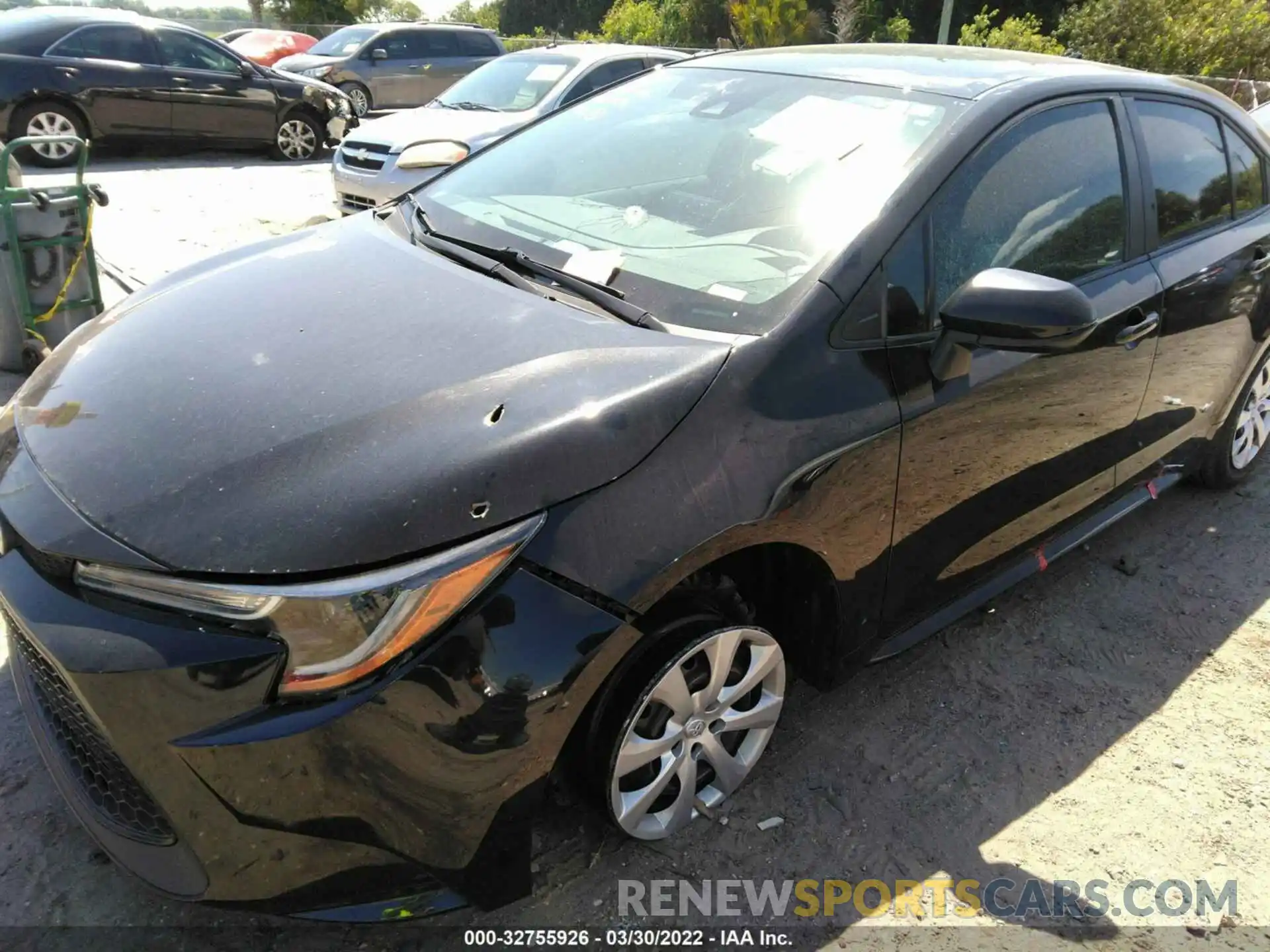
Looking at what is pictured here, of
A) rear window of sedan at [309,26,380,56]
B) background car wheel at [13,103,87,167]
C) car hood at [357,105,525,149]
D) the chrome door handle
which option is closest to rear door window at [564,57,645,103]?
car hood at [357,105,525,149]

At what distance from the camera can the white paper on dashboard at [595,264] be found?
2.36 metres

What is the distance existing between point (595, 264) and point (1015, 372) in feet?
3.79

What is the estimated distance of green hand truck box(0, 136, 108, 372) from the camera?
4398 mm

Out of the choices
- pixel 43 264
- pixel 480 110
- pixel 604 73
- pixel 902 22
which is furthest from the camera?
pixel 902 22

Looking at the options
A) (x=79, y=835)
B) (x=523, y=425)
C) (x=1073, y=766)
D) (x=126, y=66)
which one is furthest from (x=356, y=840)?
(x=126, y=66)

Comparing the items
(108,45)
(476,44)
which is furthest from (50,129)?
(476,44)

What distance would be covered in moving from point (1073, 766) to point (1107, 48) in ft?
58.5

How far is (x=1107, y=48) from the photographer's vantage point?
16656 millimetres

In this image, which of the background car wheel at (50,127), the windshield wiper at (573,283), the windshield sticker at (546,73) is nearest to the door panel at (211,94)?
the background car wheel at (50,127)

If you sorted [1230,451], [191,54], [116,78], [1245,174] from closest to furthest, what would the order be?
1. [1245,174]
2. [1230,451]
3. [116,78]
4. [191,54]

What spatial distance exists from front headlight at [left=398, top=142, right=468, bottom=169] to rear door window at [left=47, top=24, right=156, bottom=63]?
26.2ft

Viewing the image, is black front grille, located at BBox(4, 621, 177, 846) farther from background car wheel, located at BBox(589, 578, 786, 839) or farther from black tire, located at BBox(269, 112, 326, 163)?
black tire, located at BBox(269, 112, 326, 163)

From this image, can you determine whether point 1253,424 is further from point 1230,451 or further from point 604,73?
point 604,73

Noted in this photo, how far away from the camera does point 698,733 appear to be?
219cm
